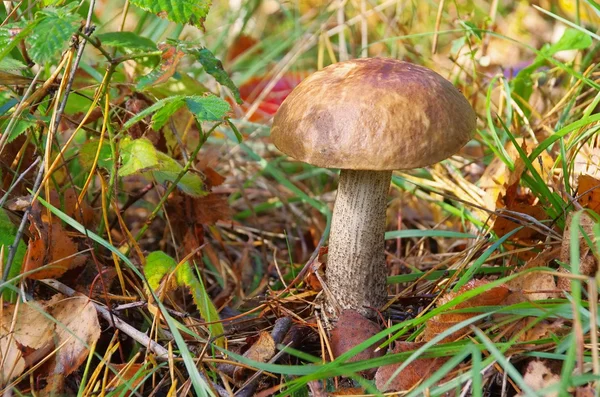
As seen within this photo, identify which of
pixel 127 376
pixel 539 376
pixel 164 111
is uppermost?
pixel 164 111

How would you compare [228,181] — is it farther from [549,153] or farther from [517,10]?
[517,10]

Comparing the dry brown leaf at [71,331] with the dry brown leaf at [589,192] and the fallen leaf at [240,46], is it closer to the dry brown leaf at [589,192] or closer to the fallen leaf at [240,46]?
the dry brown leaf at [589,192]

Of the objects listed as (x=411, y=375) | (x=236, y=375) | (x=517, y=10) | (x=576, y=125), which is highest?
(x=517, y=10)

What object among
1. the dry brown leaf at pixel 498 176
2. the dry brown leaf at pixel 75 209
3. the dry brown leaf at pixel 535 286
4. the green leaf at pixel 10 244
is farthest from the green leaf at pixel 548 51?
the green leaf at pixel 10 244

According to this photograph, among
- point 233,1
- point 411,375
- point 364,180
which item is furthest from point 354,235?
point 233,1

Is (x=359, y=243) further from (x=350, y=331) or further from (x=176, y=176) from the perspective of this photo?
(x=176, y=176)

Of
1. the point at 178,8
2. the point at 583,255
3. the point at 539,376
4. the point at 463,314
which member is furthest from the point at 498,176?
the point at 178,8
